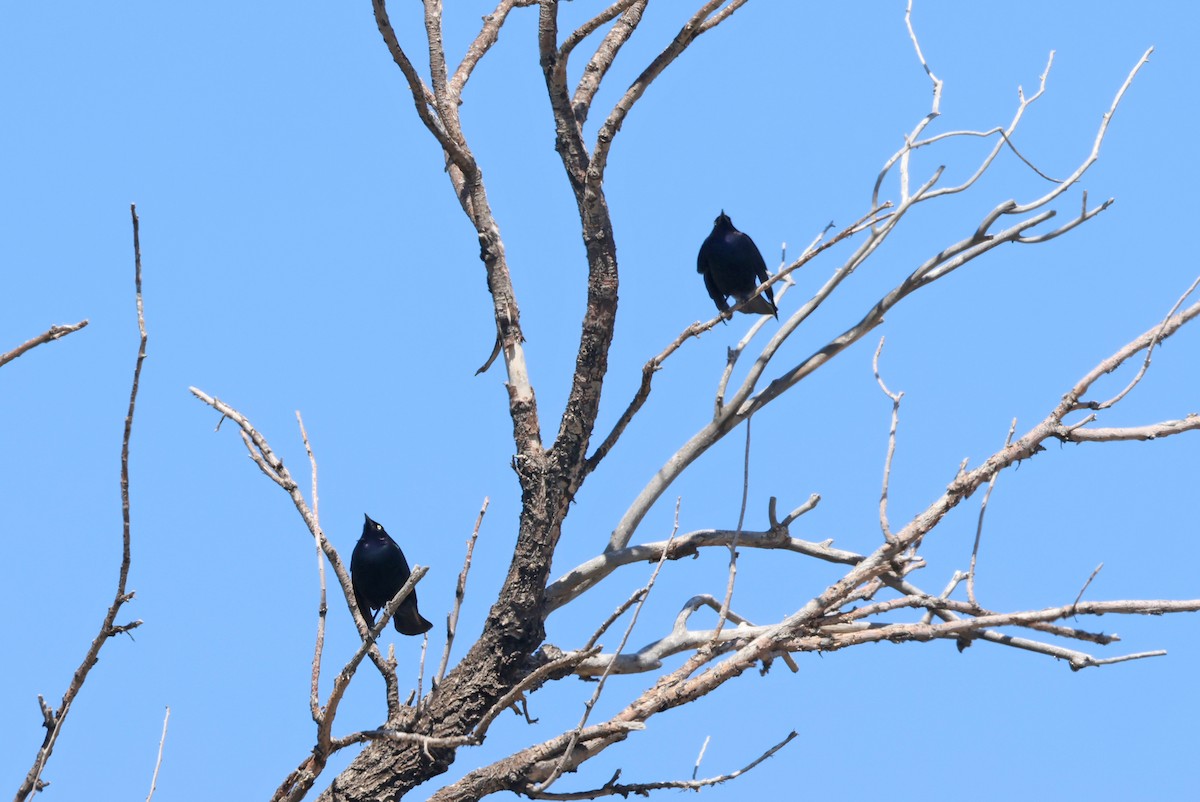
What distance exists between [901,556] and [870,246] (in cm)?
129

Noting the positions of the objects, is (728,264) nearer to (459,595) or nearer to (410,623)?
(410,623)

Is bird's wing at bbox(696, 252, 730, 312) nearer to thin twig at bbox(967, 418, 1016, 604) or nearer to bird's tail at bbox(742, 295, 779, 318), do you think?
bird's tail at bbox(742, 295, 779, 318)

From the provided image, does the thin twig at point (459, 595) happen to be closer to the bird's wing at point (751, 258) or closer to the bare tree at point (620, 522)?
the bare tree at point (620, 522)

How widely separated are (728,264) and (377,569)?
9.57ft

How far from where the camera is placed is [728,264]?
698 centimetres

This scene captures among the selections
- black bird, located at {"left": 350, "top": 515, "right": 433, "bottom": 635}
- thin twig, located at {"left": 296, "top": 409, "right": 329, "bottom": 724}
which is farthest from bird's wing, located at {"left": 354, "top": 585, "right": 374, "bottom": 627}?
thin twig, located at {"left": 296, "top": 409, "right": 329, "bottom": 724}

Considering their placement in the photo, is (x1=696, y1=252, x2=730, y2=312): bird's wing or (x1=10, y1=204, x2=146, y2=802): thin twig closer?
(x1=10, y1=204, x2=146, y2=802): thin twig

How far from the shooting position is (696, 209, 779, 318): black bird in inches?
274

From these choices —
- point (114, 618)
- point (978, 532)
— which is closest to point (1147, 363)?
point (978, 532)

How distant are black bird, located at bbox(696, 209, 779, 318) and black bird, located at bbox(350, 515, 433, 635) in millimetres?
2695

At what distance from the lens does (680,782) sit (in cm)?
344

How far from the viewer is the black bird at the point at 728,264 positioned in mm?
6965

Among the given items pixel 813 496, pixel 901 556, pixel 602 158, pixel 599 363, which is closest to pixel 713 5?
pixel 602 158

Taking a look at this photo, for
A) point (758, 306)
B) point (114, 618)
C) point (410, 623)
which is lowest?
point (114, 618)
